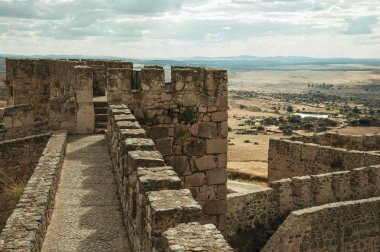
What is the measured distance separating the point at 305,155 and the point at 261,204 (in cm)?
437

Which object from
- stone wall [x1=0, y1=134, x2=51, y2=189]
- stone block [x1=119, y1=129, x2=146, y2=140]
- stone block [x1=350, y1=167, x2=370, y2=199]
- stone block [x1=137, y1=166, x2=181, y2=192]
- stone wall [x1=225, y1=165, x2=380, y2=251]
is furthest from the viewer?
stone block [x1=350, y1=167, x2=370, y2=199]

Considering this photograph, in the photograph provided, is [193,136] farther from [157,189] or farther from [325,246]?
[325,246]

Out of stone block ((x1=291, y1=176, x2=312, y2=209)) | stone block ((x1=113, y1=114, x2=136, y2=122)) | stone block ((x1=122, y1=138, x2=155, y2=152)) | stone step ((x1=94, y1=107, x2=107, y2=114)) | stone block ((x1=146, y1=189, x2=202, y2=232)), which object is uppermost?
stone block ((x1=113, y1=114, x2=136, y2=122))

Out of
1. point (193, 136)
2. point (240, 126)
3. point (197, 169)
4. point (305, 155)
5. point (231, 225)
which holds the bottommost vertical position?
point (240, 126)

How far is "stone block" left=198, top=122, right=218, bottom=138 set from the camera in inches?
391

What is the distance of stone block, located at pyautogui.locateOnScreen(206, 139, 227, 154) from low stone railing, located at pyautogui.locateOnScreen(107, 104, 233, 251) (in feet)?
8.38

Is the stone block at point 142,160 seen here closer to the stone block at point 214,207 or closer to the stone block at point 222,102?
the stone block at point 222,102

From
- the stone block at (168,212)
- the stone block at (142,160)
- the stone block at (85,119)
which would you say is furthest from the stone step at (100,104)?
the stone block at (168,212)

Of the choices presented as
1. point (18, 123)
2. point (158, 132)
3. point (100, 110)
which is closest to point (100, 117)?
point (100, 110)

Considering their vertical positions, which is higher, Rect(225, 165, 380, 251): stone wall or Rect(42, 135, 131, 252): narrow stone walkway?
Rect(42, 135, 131, 252): narrow stone walkway

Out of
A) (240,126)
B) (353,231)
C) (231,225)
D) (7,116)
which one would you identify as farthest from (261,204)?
(240,126)

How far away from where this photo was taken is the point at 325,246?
13.8m

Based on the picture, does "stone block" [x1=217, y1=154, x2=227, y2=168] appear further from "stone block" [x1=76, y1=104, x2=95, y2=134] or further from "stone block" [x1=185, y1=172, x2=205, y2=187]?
"stone block" [x1=76, y1=104, x2=95, y2=134]

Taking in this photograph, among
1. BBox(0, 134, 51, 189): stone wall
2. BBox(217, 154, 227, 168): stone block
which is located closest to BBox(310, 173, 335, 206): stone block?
BBox(217, 154, 227, 168): stone block
